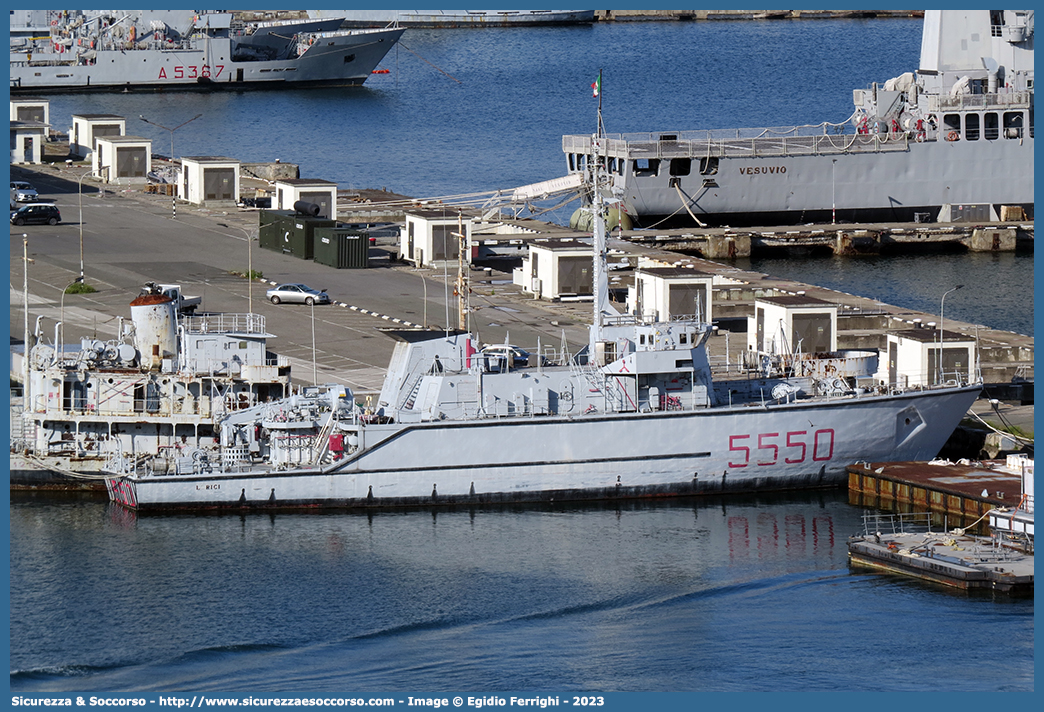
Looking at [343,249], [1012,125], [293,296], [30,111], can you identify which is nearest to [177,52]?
[30,111]

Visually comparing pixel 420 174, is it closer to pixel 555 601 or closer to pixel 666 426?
pixel 666 426

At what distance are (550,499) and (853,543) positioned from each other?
957 cm

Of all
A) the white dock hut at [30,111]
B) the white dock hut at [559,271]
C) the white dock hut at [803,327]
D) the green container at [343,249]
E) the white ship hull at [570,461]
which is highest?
the white dock hut at [30,111]

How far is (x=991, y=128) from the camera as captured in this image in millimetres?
108938

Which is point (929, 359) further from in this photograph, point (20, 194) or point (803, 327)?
point (20, 194)

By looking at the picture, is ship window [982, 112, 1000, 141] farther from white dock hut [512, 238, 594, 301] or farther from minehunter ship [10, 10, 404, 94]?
minehunter ship [10, 10, 404, 94]

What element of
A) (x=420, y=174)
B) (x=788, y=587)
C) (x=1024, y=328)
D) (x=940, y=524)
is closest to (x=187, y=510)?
(x=788, y=587)

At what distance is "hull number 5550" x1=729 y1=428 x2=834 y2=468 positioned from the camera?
2092 inches

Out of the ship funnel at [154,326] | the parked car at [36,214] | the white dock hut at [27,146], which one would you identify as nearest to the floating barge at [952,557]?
the ship funnel at [154,326]

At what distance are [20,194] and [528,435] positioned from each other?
56206 millimetres

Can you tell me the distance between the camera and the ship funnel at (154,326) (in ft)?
182

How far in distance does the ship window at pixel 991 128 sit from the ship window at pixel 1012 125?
1.79 ft

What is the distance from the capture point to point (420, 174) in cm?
13075

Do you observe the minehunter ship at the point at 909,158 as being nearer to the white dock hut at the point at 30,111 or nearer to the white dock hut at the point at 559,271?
the white dock hut at the point at 559,271
